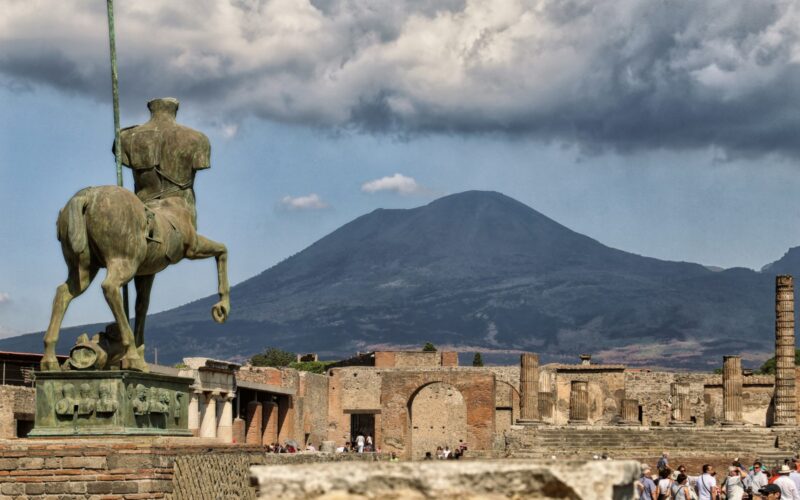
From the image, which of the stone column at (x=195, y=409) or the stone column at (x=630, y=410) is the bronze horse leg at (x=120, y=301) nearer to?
the stone column at (x=195, y=409)

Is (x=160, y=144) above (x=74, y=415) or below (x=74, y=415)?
above

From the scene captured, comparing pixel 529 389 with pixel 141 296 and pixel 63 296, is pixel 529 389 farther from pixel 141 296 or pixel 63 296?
pixel 63 296

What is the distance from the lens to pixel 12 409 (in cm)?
3045

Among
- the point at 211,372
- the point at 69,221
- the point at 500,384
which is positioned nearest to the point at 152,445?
the point at 69,221

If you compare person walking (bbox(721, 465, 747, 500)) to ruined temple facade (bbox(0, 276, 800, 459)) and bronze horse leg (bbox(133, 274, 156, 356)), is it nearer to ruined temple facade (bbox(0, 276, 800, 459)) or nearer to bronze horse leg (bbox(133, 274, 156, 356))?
bronze horse leg (bbox(133, 274, 156, 356))

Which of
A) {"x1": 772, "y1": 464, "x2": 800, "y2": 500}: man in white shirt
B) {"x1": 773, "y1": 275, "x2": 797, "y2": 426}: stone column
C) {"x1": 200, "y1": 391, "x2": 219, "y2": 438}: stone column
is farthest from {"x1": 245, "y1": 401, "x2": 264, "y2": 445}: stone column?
{"x1": 772, "y1": 464, "x2": 800, "y2": 500}: man in white shirt

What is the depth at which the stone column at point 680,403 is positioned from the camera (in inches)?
2245

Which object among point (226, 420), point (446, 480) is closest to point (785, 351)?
point (226, 420)

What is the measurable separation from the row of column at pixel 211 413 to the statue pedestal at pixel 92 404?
23510mm

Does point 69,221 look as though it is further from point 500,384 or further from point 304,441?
point 500,384

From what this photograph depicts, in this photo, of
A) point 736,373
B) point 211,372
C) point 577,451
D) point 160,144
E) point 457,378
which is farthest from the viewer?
point 457,378

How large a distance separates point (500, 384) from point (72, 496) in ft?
190

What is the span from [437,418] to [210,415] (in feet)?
90.8

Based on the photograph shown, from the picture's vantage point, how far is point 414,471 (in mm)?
3287
